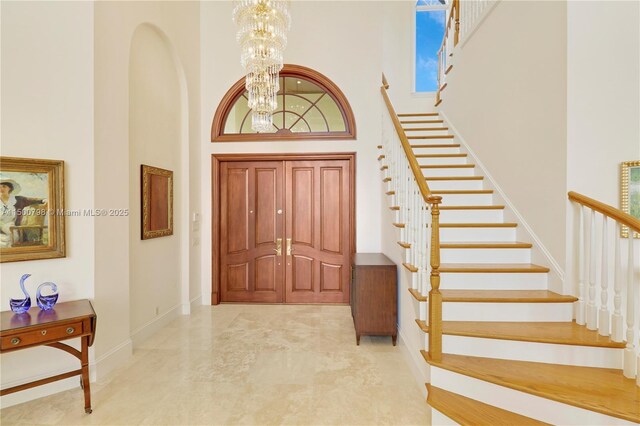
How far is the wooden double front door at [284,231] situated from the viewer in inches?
184

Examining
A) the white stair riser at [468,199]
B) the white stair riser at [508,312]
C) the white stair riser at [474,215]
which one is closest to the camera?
the white stair riser at [508,312]

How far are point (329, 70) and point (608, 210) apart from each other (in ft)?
12.6

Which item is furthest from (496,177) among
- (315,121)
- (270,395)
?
(270,395)

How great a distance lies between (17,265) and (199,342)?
1767 millimetres

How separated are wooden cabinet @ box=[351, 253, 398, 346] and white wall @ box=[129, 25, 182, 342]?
7.97ft

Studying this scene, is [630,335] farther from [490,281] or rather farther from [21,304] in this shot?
[21,304]

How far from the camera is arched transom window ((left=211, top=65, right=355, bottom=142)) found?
464cm

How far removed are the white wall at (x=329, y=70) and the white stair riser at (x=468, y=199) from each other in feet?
3.82

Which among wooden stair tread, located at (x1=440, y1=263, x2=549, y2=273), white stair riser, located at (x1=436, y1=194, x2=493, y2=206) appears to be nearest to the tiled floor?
wooden stair tread, located at (x1=440, y1=263, x2=549, y2=273)

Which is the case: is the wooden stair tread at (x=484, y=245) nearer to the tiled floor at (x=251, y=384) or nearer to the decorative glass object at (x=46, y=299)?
the tiled floor at (x=251, y=384)

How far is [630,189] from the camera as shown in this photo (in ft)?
7.61

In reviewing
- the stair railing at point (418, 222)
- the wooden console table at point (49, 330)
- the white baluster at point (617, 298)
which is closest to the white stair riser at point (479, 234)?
the stair railing at point (418, 222)

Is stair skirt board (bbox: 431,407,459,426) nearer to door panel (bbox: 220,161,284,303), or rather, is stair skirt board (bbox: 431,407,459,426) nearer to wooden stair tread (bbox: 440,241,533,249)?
wooden stair tread (bbox: 440,241,533,249)

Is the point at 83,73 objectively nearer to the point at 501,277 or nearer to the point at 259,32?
the point at 259,32
